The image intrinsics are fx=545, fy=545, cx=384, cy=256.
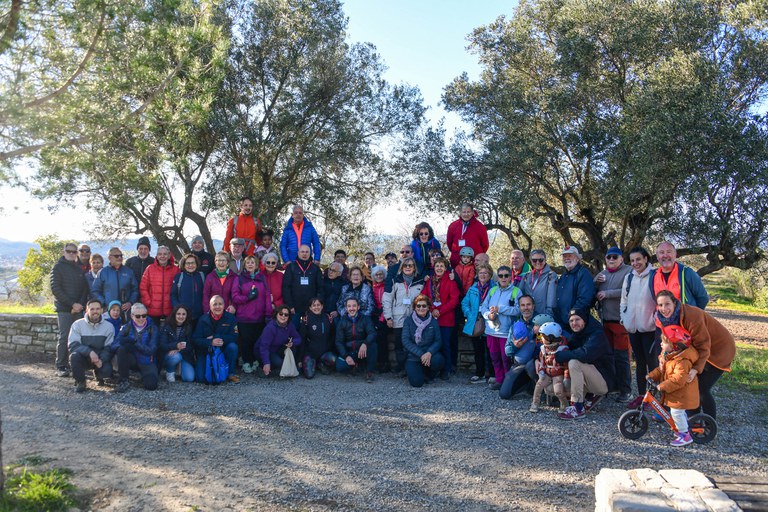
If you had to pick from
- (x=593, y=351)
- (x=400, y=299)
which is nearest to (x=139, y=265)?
(x=400, y=299)

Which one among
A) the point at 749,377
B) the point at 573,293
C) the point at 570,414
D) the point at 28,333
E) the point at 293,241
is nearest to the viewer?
the point at 570,414

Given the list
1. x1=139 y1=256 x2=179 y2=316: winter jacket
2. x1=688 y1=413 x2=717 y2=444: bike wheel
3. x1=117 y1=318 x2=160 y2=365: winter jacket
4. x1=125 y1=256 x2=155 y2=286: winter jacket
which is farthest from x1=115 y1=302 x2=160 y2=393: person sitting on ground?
x1=688 y1=413 x2=717 y2=444: bike wheel

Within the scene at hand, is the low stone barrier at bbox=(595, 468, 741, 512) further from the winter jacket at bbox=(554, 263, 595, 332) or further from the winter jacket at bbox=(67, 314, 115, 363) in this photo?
the winter jacket at bbox=(67, 314, 115, 363)

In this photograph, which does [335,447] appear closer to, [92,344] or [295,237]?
[92,344]

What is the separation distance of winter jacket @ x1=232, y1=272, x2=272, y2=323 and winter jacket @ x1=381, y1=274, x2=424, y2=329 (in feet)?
5.62

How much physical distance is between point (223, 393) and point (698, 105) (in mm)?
8896

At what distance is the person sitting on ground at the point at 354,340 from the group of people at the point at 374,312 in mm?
16

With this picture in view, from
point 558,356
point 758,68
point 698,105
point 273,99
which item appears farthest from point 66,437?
point 758,68

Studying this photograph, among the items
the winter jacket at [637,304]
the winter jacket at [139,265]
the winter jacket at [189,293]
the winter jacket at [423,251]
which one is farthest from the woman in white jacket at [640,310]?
the winter jacket at [139,265]

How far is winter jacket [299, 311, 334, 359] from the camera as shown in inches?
307

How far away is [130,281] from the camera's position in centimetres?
764

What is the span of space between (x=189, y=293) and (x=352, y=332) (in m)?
2.36

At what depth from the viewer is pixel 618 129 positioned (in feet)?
34.5

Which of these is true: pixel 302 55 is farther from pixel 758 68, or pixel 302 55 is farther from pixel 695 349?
pixel 695 349
